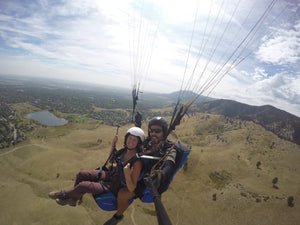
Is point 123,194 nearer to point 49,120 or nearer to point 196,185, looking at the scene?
point 196,185

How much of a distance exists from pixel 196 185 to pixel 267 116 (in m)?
64.3

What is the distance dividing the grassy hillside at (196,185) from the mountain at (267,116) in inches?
422

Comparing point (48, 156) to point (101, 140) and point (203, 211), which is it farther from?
point (203, 211)

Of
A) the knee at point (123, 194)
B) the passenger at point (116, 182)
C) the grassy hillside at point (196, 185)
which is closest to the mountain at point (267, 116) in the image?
the passenger at point (116, 182)

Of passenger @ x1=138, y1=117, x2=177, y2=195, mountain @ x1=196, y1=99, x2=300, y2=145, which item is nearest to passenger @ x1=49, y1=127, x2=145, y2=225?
passenger @ x1=138, y1=117, x2=177, y2=195

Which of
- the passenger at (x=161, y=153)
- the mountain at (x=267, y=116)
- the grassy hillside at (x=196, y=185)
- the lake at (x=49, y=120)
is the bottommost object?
the lake at (x=49, y=120)

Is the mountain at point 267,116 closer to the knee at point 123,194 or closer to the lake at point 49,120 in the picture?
the knee at point 123,194

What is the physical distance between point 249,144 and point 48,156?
39.9 meters

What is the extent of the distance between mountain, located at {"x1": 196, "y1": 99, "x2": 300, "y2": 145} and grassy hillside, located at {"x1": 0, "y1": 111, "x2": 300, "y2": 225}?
35.2ft

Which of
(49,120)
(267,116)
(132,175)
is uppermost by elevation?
(267,116)

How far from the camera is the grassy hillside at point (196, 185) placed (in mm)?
13625

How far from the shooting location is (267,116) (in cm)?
6419

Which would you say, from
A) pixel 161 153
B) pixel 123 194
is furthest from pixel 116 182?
pixel 161 153

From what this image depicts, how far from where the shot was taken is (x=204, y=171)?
74.6 ft
